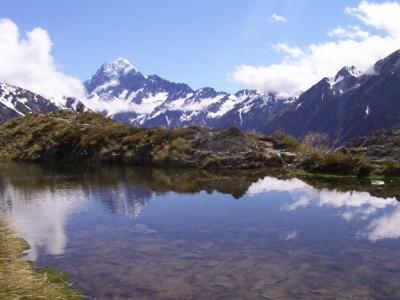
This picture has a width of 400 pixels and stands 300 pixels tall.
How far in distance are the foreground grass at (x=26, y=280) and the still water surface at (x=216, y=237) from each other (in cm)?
→ 101

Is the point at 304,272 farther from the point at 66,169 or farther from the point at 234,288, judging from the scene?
the point at 66,169

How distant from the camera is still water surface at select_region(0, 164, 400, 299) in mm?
26359

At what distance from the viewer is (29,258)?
102 feet

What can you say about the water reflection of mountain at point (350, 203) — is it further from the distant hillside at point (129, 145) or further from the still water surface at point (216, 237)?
the distant hillside at point (129, 145)

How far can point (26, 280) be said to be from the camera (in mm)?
23922

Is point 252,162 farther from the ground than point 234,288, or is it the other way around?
point 252,162

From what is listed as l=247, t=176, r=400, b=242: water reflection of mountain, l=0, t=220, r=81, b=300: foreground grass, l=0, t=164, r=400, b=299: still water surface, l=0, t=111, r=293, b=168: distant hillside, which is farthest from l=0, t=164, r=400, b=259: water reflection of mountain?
l=0, t=111, r=293, b=168: distant hillside

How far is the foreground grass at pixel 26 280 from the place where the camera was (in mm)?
22203

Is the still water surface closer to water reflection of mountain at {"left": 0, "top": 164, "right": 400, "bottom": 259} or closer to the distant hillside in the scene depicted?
water reflection of mountain at {"left": 0, "top": 164, "right": 400, "bottom": 259}

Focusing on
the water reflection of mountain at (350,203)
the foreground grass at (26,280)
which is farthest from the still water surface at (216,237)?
the foreground grass at (26,280)

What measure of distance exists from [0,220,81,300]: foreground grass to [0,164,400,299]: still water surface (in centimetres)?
101

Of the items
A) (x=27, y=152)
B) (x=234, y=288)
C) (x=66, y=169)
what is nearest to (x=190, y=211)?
(x=234, y=288)

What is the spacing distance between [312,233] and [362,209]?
36.3 feet

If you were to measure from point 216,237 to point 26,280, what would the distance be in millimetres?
16102
